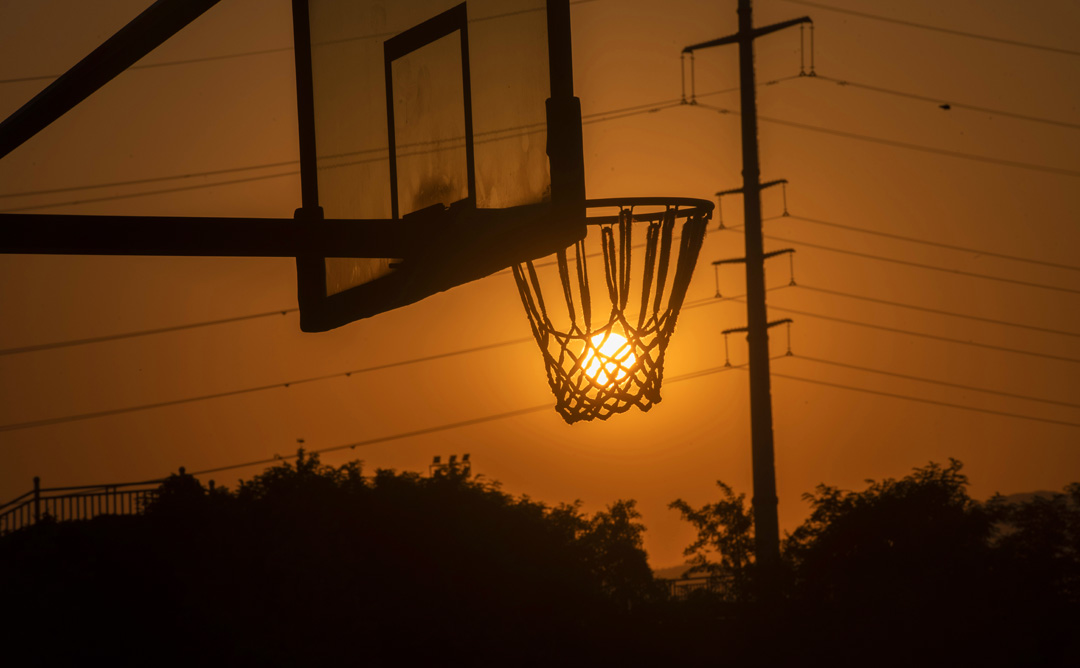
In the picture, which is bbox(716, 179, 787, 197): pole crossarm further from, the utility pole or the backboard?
Answer: the backboard

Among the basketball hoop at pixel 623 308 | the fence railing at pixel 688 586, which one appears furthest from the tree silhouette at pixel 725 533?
the basketball hoop at pixel 623 308

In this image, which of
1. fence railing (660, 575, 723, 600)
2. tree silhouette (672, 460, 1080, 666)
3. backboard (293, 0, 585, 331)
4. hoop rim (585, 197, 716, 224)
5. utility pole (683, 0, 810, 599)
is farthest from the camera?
fence railing (660, 575, 723, 600)

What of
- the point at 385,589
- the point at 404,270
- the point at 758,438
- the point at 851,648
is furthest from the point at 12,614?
the point at 404,270

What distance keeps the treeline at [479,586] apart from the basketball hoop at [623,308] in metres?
Answer: 13.7

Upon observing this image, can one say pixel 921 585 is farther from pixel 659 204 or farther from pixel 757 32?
pixel 659 204

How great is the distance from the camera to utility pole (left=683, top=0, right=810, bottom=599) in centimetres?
1912

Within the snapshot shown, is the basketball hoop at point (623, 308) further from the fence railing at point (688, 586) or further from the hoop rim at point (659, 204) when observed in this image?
the fence railing at point (688, 586)

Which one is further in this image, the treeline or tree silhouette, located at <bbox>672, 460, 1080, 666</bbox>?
tree silhouette, located at <bbox>672, 460, 1080, 666</bbox>

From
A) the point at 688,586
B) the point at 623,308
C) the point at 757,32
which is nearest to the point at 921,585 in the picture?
the point at 688,586

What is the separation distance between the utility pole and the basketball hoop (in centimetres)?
1236

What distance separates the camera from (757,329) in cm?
1973

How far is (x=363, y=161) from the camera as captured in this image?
498 centimetres

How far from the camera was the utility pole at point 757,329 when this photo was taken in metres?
19.1

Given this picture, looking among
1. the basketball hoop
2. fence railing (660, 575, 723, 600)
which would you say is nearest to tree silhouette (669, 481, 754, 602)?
fence railing (660, 575, 723, 600)
